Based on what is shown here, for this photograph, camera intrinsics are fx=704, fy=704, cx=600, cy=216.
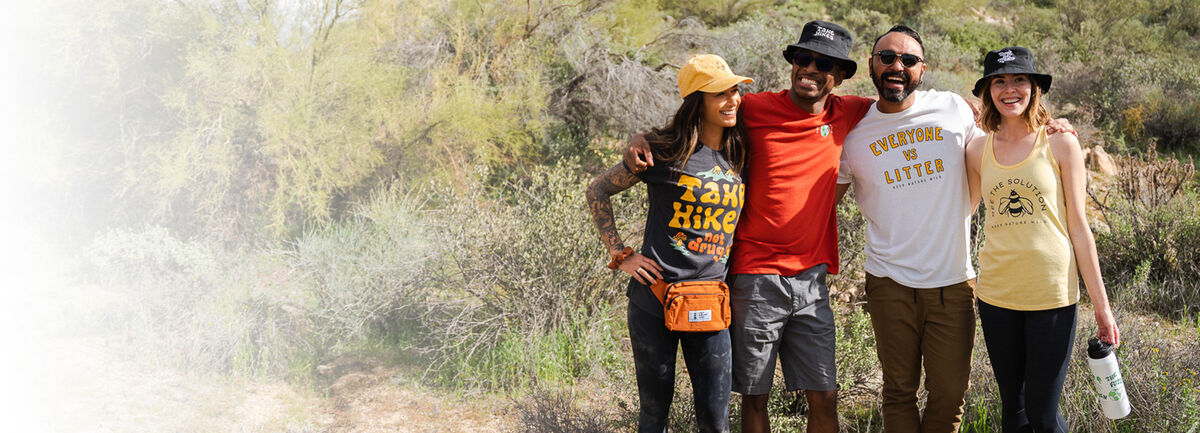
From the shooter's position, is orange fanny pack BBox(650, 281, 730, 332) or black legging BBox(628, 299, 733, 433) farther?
black legging BBox(628, 299, 733, 433)

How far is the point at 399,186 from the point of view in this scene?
6898 millimetres

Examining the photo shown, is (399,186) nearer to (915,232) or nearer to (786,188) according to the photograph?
(786,188)

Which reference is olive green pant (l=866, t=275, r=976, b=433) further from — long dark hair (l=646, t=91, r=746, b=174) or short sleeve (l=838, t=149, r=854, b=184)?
long dark hair (l=646, t=91, r=746, b=174)

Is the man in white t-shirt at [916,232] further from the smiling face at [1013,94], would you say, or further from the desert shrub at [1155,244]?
the desert shrub at [1155,244]

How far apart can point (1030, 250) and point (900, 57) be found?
76 cm

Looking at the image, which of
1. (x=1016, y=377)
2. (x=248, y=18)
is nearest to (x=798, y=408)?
(x=1016, y=377)

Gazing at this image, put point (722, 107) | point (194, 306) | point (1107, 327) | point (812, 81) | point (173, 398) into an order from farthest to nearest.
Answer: point (194, 306) → point (173, 398) → point (812, 81) → point (722, 107) → point (1107, 327)

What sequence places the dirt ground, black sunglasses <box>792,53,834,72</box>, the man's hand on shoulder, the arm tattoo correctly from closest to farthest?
1. the man's hand on shoulder
2. black sunglasses <box>792,53,834,72</box>
3. the arm tattoo
4. the dirt ground

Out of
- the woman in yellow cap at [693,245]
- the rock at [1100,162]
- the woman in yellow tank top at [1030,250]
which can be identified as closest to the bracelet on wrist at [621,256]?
the woman in yellow cap at [693,245]

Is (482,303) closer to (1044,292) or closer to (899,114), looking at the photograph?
(899,114)

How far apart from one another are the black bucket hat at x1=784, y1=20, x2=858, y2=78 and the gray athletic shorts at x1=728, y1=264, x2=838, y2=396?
73 cm

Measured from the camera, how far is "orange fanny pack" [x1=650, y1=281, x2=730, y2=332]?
7.32 feet

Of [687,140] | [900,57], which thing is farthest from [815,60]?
[687,140]

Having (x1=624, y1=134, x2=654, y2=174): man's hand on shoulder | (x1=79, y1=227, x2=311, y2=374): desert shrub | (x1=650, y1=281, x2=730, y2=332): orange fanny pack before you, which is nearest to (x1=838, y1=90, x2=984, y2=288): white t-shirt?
(x1=650, y1=281, x2=730, y2=332): orange fanny pack
